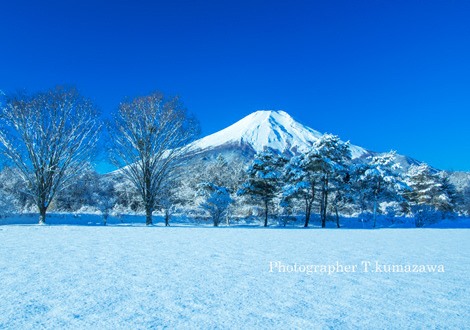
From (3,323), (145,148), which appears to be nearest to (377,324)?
(3,323)

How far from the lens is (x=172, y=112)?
17078 mm

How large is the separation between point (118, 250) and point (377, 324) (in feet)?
16.3

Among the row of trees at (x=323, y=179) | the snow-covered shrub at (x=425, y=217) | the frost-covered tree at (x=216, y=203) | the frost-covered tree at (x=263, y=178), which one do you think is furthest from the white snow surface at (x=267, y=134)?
the frost-covered tree at (x=216, y=203)

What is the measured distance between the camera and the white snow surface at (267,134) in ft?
433

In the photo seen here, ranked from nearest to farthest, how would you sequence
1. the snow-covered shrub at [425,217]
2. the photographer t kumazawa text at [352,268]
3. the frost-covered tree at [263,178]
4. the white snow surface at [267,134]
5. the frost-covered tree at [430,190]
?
1. the photographer t kumazawa text at [352,268]
2. the frost-covered tree at [263,178]
3. the snow-covered shrub at [425,217]
4. the frost-covered tree at [430,190]
5. the white snow surface at [267,134]

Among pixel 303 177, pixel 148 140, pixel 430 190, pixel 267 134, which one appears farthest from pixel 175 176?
pixel 267 134

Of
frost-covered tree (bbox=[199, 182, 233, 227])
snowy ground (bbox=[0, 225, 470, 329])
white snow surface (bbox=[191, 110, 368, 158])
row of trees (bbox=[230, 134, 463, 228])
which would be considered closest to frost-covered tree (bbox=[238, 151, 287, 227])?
row of trees (bbox=[230, 134, 463, 228])

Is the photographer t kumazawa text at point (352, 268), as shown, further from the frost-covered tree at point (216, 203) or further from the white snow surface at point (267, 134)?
the white snow surface at point (267, 134)

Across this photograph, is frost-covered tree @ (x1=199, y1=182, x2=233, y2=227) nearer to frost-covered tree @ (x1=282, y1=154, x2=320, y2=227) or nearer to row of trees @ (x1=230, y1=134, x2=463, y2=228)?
row of trees @ (x1=230, y1=134, x2=463, y2=228)

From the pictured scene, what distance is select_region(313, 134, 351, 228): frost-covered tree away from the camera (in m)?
24.0

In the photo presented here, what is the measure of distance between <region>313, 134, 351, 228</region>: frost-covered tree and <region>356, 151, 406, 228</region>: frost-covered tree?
10.4ft

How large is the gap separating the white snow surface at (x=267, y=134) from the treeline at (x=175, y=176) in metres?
83.5

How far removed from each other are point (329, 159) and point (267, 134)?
122 m

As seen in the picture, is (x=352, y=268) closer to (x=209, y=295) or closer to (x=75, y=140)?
(x=209, y=295)
